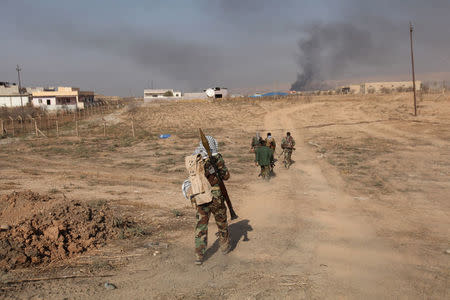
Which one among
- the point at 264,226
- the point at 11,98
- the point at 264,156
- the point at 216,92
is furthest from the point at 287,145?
the point at 216,92

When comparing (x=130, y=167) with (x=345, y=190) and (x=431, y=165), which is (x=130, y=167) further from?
(x=431, y=165)

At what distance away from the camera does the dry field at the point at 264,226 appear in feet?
14.9

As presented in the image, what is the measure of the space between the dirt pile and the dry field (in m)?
0.09

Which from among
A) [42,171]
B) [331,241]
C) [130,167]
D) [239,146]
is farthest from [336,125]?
[331,241]

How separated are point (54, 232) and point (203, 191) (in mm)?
2628

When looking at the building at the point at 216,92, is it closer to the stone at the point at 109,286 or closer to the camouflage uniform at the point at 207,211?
the camouflage uniform at the point at 207,211

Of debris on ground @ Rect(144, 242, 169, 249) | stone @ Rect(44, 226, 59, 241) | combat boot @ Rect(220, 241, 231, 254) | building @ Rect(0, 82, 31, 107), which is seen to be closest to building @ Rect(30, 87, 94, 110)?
building @ Rect(0, 82, 31, 107)

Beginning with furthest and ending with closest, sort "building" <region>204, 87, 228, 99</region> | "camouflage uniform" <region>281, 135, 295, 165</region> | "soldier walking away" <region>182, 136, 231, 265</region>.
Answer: "building" <region>204, 87, 228, 99</region> → "camouflage uniform" <region>281, 135, 295, 165</region> → "soldier walking away" <region>182, 136, 231, 265</region>

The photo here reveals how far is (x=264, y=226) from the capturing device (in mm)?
7012

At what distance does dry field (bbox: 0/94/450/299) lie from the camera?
454 cm

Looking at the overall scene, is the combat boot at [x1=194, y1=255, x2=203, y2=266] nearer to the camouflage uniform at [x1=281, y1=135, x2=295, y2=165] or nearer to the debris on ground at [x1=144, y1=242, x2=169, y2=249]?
the debris on ground at [x1=144, y1=242, x2=169, y2=249]

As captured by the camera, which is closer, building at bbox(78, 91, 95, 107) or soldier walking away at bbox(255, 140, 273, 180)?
soldier walking away at bbox(255, 140, 273, 180)

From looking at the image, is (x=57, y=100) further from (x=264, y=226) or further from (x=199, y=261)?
(x=199, y=261)

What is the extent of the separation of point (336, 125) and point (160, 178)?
2233 centimetres
